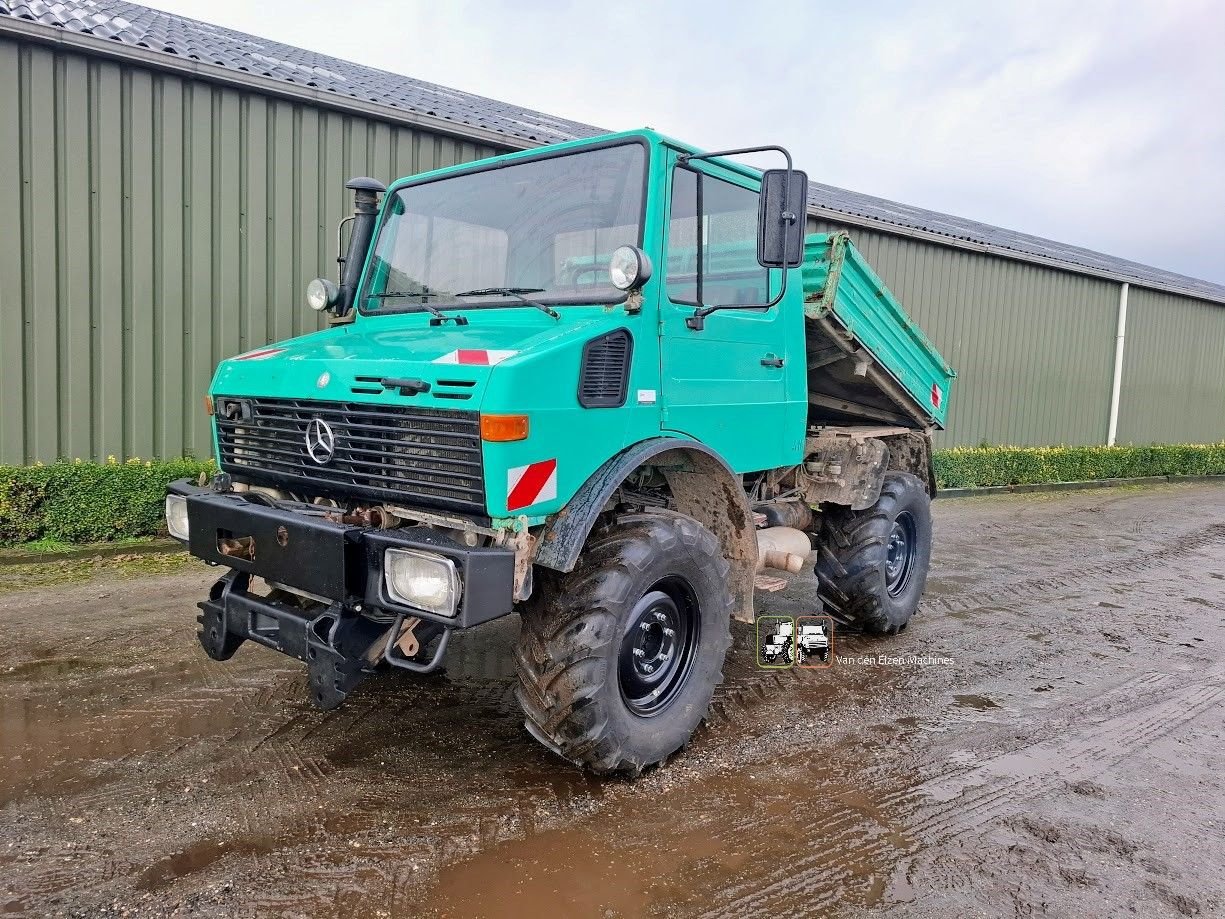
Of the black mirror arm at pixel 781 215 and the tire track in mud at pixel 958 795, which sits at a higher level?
the black mirror arm at pixel 781 215

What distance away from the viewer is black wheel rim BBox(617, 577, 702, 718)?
3.46 m

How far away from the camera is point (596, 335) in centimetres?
320

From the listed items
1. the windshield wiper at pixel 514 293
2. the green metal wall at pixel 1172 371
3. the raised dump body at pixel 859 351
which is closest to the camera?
the windshield wiper at pixel 514 293

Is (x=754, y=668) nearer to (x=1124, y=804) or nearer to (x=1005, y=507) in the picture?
(x=1124, y=804)

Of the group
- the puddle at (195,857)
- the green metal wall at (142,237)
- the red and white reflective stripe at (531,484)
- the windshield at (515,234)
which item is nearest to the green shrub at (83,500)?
the green metal wall at (142,237)

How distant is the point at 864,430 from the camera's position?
543 centimetres

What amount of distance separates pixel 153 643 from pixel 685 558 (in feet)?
10.7

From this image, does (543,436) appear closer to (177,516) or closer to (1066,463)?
(177,516)

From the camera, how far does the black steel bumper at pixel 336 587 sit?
2.84 metres

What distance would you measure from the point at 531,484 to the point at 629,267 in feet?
2.97

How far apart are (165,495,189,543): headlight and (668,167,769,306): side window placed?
2.32m

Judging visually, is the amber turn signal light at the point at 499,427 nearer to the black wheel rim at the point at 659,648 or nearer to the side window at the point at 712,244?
the black wheel rim at the point at 659,648

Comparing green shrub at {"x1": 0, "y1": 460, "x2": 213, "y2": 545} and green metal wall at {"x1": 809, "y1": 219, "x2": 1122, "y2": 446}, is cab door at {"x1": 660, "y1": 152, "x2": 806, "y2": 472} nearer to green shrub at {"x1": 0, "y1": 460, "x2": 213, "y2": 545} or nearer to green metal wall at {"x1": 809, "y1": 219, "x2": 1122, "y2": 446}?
green shrub at {"x1": 0, "y1": 460, "x2": 213, "y2": 545}

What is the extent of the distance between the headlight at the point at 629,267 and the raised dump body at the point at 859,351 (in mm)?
1674
